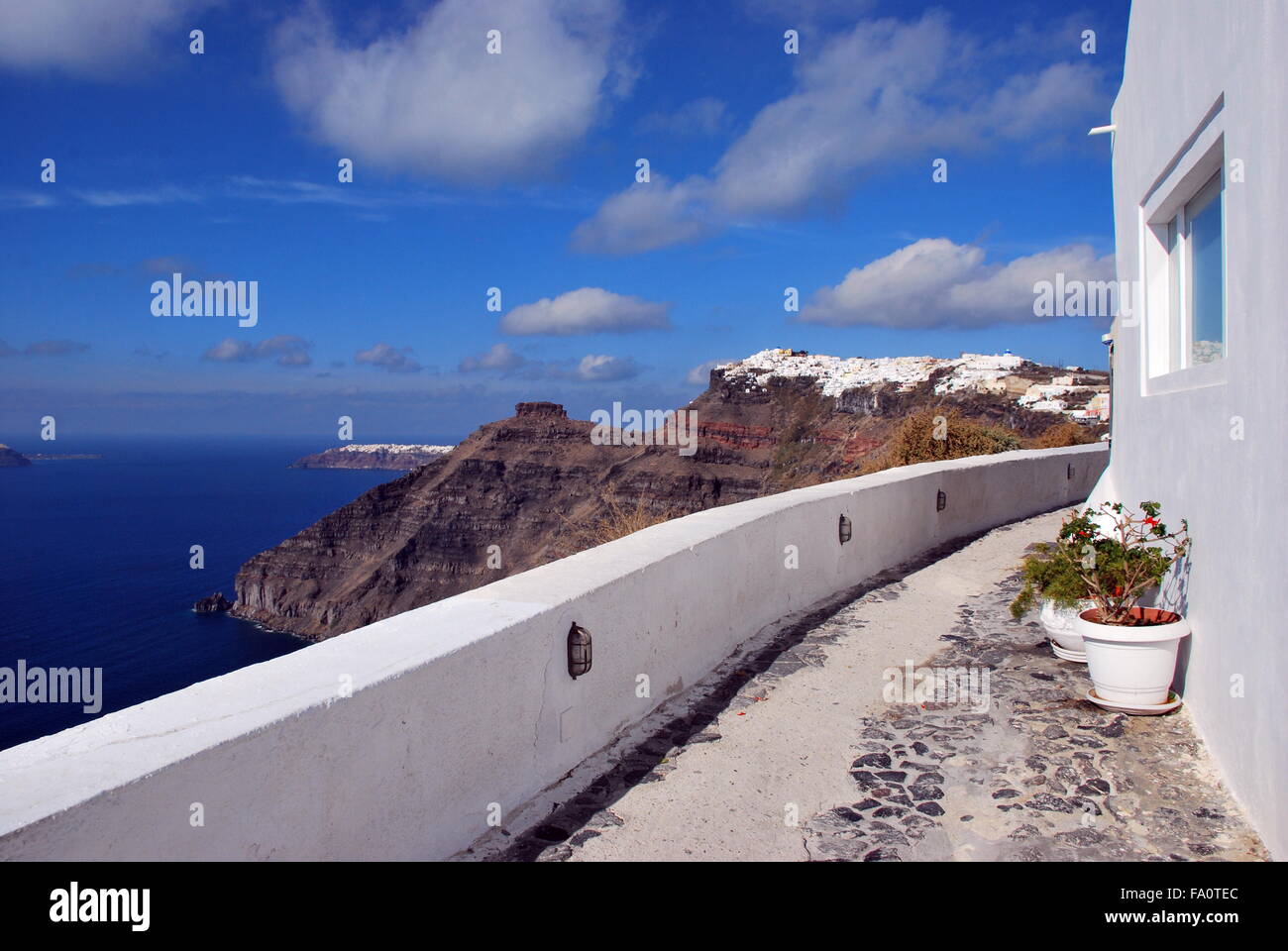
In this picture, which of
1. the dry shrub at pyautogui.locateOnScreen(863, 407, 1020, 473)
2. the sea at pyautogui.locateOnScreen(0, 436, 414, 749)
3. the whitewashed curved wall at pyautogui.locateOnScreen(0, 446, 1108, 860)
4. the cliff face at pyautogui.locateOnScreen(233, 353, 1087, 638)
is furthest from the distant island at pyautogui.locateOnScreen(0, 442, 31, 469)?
the whitewashed curved wall at pyautogui.locateOnScreen(0, 446, 1108, 860)

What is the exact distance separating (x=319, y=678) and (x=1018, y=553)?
26.2ft

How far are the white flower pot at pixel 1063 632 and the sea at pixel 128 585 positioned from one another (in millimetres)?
12752

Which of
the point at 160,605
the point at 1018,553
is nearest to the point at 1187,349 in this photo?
the point at 1018,553

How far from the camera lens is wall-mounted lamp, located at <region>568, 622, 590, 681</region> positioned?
3420 millimetres

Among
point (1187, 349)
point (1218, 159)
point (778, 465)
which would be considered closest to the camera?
point (1218, 159)

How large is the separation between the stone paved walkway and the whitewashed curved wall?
230mm

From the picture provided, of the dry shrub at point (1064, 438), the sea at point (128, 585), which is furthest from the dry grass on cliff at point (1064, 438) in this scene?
the sea at point (128, 585)

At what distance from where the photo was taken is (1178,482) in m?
4.48

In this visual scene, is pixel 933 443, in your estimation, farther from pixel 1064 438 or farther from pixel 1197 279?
pixel 1197 279

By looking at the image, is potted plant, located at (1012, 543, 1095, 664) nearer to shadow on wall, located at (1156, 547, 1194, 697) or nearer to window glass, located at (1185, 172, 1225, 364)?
shadow on wall, located at (1156, 547, 1194, 697)

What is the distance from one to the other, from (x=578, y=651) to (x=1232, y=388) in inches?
114

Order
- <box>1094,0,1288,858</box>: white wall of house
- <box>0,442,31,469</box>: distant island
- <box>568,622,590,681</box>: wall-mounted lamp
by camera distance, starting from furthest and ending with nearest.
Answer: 1. <box>0,442,31,469</box>: distant island
2. <box>568,622,590,681</box>: wall-mounted lamp
3. <box>1094,0,1288,858</box>: white wall of house
